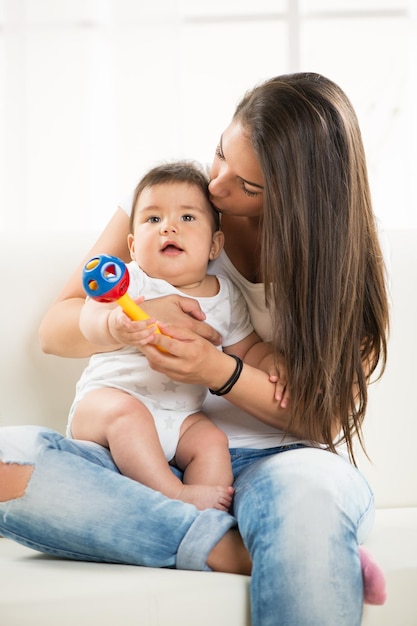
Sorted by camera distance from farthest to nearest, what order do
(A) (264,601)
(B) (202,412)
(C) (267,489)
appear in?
(B) (202,412) < (C) (267,489) < (A) (264,601)

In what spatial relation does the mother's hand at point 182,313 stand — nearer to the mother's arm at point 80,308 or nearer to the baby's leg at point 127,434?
the mother's arm at point 80,308

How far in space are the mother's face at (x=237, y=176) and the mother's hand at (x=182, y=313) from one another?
7.2 inches

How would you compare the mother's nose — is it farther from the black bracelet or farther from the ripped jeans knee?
the ripped jeans knee

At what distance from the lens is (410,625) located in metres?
1.14

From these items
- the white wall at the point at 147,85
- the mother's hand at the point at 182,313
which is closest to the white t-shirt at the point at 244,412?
the mother's hand at the point at 182,313

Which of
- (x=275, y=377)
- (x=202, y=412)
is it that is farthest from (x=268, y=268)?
(x=202, y=412)

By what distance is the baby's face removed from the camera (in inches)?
53.9

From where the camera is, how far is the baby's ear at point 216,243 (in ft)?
4.76

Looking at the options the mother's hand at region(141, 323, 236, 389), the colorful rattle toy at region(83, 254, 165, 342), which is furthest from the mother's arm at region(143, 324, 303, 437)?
the colorful rattle toy at region(83, 254, 165, 342)

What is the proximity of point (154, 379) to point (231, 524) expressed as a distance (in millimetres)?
305

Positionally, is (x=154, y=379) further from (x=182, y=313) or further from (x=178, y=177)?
(x=178, y=177)

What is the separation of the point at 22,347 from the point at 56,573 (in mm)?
612

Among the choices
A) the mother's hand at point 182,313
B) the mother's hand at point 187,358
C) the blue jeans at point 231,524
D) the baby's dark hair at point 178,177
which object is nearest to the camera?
the blue jeans at point 231,524

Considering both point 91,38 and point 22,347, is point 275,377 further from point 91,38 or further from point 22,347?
point 91,38
